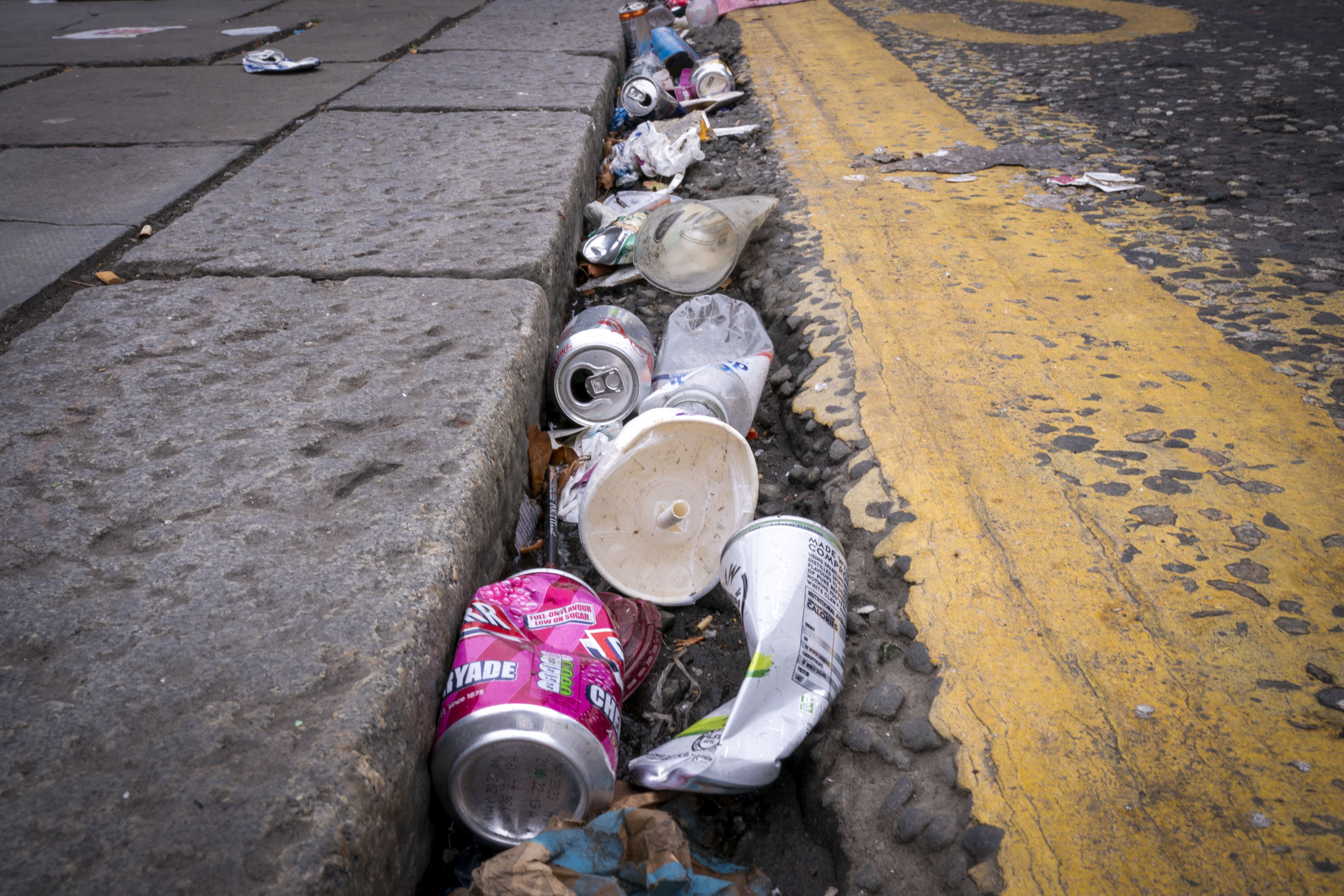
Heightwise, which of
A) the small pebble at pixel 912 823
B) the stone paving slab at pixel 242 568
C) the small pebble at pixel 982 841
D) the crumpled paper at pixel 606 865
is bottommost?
the small pebble at pixel 912 823

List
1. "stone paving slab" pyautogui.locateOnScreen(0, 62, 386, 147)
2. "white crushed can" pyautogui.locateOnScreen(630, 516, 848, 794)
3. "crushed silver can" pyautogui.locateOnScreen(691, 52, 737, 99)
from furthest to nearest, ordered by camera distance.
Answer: "crushed silver can" pyautogui.locateOnScreen(691, 52, 737, 99) → "stone paving slab" pyautogui.locateOnScreen(0, 62, 386, 147) → "white crushed can" pyautogui.locateOnScreen(630, 516, 848, 794)

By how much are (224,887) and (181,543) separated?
19.6 inches

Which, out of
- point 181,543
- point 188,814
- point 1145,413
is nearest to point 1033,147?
point 1145,413

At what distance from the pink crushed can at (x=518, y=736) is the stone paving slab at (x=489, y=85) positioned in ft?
8.16

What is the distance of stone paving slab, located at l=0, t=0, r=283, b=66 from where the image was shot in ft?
12.0

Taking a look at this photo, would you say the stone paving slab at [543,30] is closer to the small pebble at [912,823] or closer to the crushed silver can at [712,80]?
the crushed silver can at [712,80]

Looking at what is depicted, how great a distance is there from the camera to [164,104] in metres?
2.93

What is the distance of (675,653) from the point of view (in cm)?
131

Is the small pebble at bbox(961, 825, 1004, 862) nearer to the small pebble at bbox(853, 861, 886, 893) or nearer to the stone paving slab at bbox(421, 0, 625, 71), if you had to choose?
the small pebble at bbox(853, 861, 886, 893)

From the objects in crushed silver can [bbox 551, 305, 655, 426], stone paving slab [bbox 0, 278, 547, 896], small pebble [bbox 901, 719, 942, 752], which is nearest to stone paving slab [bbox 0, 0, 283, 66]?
stone paving slab [bbox 0, 278, 547, 896]

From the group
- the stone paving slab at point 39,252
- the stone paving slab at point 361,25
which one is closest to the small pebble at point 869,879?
the stone paving slab at point 39,252

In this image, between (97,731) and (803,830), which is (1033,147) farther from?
(97,731)

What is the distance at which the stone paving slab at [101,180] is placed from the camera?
1951 mm

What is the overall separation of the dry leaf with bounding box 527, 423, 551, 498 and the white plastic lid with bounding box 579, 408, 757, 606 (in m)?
0.25
